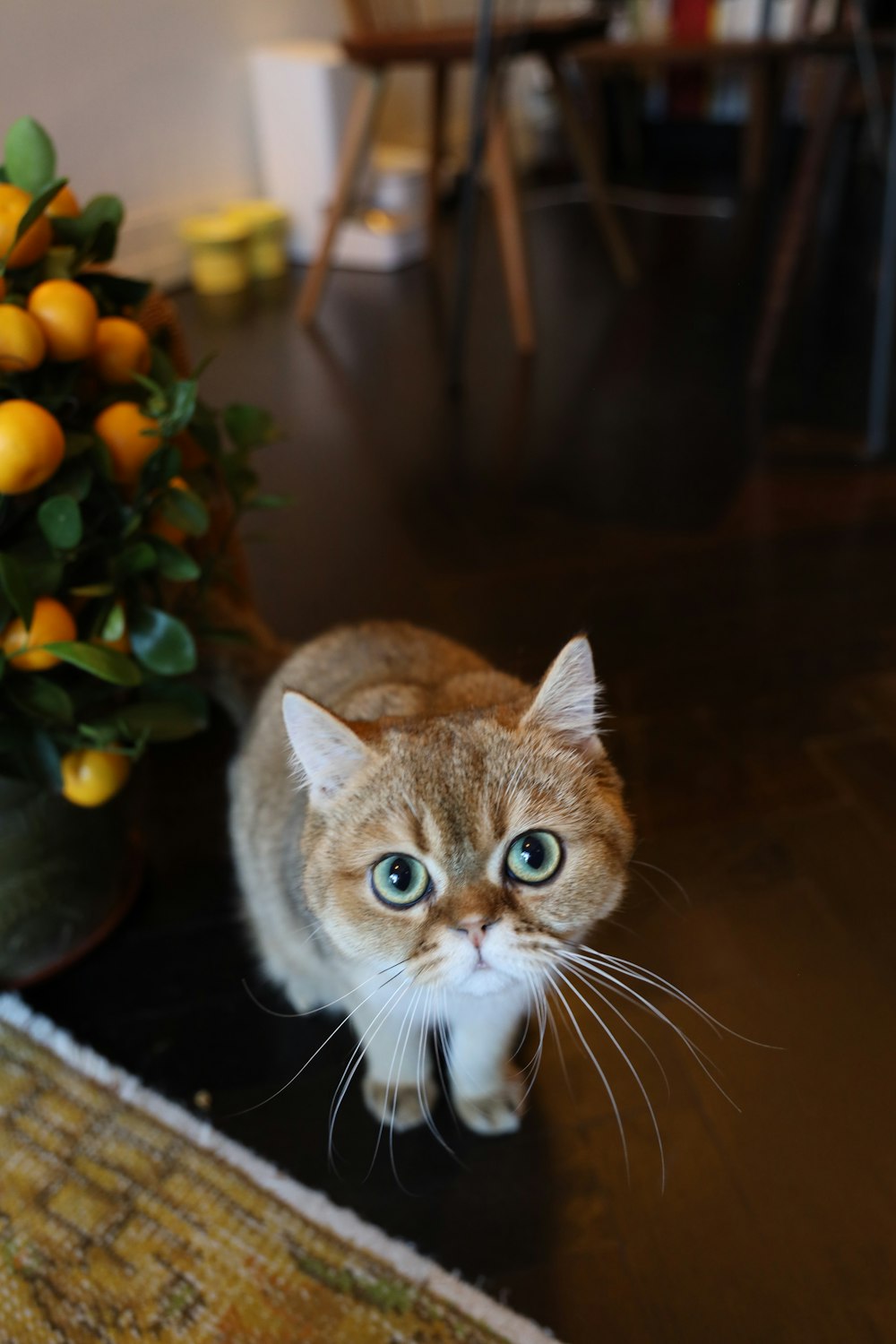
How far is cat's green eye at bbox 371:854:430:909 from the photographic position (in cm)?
73

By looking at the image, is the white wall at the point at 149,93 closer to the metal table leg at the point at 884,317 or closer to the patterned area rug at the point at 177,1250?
the metal table leg at the point at 884,317

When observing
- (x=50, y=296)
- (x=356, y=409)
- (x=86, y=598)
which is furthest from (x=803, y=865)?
(x=356, y=409)

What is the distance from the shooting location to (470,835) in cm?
71

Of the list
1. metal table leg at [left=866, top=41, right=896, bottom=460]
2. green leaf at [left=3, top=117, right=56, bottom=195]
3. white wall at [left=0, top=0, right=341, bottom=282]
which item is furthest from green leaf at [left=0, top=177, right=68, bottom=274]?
white wall at [left=0, top=0, right=341, bottom=282]

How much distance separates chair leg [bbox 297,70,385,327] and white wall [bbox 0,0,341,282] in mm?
448

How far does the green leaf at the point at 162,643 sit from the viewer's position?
3.06 ft

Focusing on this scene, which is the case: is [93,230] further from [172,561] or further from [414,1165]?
[414,1165]

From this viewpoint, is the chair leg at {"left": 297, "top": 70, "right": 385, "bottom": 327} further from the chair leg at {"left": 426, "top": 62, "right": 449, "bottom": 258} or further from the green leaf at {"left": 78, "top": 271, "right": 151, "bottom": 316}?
the green leaf at {"left": 78, "top": 271, "right": 151, "bottom": 316}

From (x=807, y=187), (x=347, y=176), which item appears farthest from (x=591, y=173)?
(x=807, y=187)

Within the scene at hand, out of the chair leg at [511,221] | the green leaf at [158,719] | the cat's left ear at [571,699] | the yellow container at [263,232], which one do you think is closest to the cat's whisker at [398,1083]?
the cat's left ear at [571,699]

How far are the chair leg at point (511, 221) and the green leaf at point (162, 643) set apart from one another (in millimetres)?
1965

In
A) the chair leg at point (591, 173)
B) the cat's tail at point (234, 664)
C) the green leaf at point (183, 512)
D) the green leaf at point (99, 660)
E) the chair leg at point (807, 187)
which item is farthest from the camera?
the chair leg at point (591, 173)

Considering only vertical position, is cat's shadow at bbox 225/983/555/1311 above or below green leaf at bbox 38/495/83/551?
below

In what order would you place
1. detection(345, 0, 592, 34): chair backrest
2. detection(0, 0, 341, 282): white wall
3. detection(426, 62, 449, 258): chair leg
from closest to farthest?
detection(0, 0, 341, 282): white wall < detection(345, 0, 592, 34): chair backrest < detection(426, 62, 449, 258): chair leg
